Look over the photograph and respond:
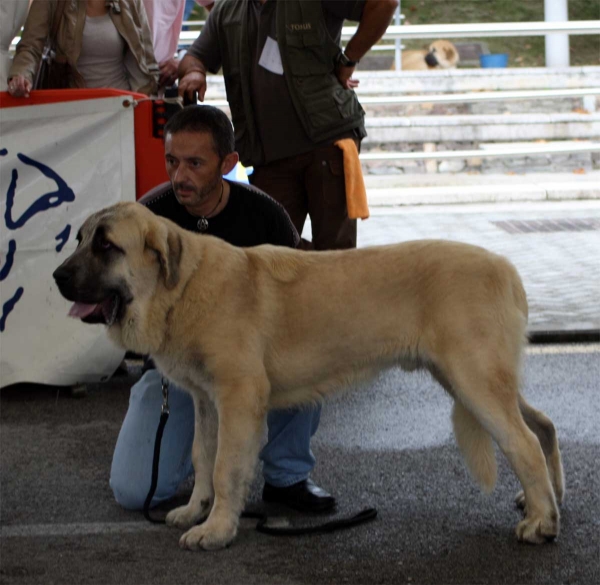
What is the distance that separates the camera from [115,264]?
3.43 m

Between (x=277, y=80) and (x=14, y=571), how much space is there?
9.47ft

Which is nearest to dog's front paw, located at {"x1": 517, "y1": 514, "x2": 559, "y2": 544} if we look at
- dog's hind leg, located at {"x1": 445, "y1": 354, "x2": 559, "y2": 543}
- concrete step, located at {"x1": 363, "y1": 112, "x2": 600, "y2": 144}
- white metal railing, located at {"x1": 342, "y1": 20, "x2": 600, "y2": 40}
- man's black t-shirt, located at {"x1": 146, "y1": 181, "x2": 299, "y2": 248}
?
dog's hind leg, located at {"x1": 445, "y1": 354, "x2": 559, "y2": 543}

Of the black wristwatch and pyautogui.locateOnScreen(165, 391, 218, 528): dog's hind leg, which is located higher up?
the black wristwatch

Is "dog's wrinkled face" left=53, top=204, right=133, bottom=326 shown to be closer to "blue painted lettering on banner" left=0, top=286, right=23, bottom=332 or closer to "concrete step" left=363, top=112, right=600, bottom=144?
"blue painted lettering on banner" left=0, top=286, right=23, bottom=332

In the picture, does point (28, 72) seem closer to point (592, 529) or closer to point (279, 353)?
point (279, 353)

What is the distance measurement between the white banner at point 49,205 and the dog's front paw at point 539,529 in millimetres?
2928

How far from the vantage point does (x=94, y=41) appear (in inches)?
223

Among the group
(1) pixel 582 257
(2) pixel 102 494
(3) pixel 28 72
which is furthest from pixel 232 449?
(1) pixel 582 257

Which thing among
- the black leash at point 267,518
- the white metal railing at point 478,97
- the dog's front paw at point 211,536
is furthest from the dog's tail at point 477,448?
the white metal railing at point 478,97

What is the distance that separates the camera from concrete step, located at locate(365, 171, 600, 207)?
1234cm

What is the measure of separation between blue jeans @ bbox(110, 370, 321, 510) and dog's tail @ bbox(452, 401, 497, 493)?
63cm

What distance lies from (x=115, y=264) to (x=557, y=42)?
1424 cm

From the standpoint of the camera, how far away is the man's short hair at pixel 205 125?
155 inches

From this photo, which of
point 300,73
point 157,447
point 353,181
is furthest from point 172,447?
point 300,73
